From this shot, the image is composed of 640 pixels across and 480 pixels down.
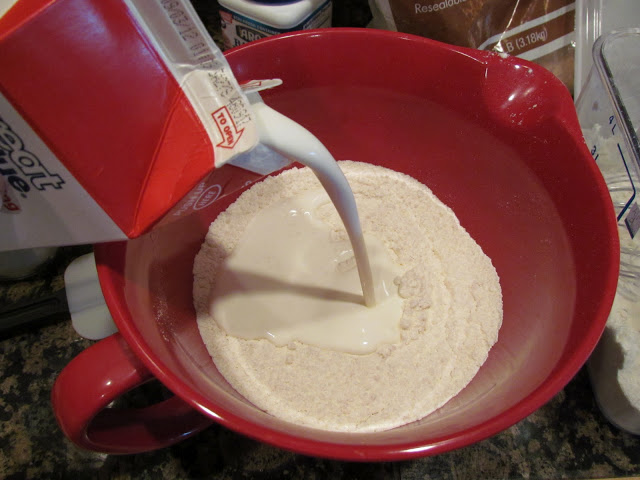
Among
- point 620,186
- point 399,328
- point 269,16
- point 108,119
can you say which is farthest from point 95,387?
point 620,186

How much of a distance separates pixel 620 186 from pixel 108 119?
28.5 inches

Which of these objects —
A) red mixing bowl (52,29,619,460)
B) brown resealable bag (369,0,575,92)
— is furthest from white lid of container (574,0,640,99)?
red mixing bowl (52,29,619,460)

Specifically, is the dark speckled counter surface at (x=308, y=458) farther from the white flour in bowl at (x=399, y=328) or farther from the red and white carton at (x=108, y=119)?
the red and white carton at (x=108, y=119)

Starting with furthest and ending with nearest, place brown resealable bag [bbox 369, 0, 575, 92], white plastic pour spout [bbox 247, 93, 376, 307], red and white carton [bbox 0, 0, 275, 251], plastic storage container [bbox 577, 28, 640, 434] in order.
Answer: brown resealable bag [bbox 369, 0, 575, 92] → plastic storage container [bbox 577, 28, 640, 434] → white plastic pour spout [bbox 247, 93, 376, 307] → red and white carton [bbox 0, 0, 275, 251]

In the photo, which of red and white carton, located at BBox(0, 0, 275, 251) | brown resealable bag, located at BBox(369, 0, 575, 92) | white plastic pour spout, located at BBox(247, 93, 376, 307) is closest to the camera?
red and white carton, located at BBox(0, 0, 275, 251)

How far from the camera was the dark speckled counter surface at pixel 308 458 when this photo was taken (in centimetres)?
66

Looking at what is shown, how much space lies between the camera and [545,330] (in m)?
0.60

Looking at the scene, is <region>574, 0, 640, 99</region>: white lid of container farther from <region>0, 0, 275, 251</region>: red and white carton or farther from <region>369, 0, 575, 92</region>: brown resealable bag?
<region>0, 0, 275, 251</region>: red and white carton

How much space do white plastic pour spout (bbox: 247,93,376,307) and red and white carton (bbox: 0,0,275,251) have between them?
4 cm

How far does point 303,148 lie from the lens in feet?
1.76

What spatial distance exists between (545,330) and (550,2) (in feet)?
1.87

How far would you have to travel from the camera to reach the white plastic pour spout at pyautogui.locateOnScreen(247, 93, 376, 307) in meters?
0.51

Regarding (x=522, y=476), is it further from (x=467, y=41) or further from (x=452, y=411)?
(x=467, y=41)

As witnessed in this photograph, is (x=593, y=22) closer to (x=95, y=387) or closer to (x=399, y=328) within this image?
(x=399, y=328)
